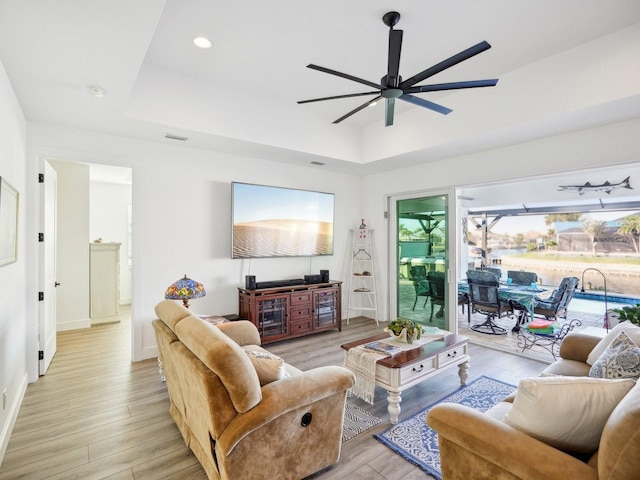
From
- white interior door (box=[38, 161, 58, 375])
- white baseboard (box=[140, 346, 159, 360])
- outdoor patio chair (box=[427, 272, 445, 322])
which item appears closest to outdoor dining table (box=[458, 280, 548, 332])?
outdoor patio chair (box=[427, 272, 445, 322])

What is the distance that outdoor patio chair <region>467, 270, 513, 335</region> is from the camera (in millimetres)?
5155

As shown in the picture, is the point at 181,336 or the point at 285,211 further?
the point at 285,211

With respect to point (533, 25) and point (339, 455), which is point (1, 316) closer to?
point (339, 455)

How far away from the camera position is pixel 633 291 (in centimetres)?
720

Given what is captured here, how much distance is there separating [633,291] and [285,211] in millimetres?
8075

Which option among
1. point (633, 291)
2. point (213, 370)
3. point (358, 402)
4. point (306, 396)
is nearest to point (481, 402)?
point (358, 402)

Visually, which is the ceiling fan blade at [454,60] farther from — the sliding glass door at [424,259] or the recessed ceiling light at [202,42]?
the sliding glass door at [424,259]

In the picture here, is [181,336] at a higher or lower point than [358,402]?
higher

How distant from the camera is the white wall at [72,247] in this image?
513 cm

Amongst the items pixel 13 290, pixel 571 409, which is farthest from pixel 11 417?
pixel 571 409

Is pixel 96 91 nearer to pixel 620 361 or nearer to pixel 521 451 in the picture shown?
pixel 521 451

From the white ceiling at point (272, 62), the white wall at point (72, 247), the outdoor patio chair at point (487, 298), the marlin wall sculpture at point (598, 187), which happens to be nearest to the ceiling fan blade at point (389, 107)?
the white ceiling at point (272, 62)

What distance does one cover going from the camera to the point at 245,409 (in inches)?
64.5

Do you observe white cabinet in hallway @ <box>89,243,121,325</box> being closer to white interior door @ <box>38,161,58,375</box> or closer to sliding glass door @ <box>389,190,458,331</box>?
white interior door @ <box>38,161,58,375</box>
